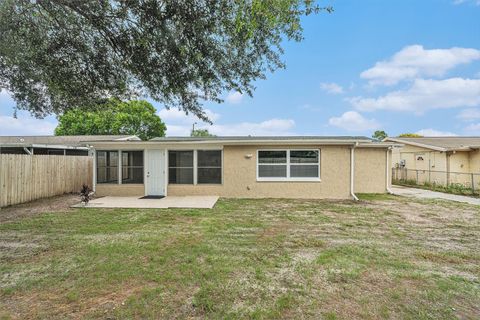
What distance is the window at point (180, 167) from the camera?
12039 mm

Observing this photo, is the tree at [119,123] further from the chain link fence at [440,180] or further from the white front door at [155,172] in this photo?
the chain link fence at [440,180]

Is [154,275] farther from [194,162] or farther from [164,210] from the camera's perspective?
[194,162]

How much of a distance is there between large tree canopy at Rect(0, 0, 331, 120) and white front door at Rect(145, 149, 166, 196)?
5.41 metres

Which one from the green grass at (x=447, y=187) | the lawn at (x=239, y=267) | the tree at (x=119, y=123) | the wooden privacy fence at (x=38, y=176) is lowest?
the lawn at (x=239, y=267)

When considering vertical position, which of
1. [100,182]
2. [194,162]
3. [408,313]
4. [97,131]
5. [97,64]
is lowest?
[408,313]

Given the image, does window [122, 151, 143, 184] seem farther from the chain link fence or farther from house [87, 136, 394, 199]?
the chain link fence

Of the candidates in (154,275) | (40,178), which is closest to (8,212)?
(40,178)

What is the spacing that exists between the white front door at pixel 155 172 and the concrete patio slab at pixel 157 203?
818 millimetres

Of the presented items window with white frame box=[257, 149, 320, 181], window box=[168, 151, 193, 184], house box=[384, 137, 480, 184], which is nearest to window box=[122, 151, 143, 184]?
window box=[168, 151, 193, 184]

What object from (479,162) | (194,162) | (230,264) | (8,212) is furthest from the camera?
(479,162)

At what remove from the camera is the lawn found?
3.09m

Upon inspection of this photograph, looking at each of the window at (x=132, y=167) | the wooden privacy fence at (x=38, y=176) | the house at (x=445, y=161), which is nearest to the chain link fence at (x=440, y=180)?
the house at (x=445, y=161)

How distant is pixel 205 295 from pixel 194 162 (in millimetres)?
8903

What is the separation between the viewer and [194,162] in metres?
12.0
